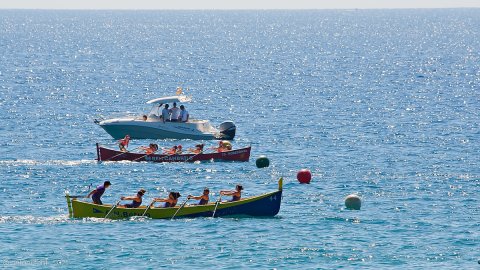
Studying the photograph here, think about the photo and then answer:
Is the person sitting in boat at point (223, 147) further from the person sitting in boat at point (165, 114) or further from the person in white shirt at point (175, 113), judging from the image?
the person sitting in boat at point (165, 114)

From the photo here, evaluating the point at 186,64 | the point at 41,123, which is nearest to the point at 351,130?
the point at 41,123

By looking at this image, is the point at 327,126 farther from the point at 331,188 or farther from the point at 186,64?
the point at 186,64

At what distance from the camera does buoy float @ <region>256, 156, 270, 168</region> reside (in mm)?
66031

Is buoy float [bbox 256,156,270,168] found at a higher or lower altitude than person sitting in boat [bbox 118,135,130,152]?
lower

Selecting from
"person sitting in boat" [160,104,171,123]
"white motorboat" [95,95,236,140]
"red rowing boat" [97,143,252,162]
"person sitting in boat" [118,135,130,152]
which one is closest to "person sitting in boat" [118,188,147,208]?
"red rowing boat" [97,143,252,162]

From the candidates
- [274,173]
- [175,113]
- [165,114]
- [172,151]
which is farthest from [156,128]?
[274,173]

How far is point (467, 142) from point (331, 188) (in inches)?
815

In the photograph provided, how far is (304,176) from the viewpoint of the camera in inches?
2394

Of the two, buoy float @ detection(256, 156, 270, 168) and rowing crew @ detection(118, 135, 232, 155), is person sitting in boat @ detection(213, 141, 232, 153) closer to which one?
rowing crew @ detection(118, 135, 232, 155)

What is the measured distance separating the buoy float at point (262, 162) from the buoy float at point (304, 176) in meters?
5.28

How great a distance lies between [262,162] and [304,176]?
5.71 m

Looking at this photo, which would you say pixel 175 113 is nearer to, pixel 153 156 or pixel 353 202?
pixel 153 156

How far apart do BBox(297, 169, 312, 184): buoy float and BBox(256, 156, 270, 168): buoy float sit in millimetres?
5279

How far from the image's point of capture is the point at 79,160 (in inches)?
2689
